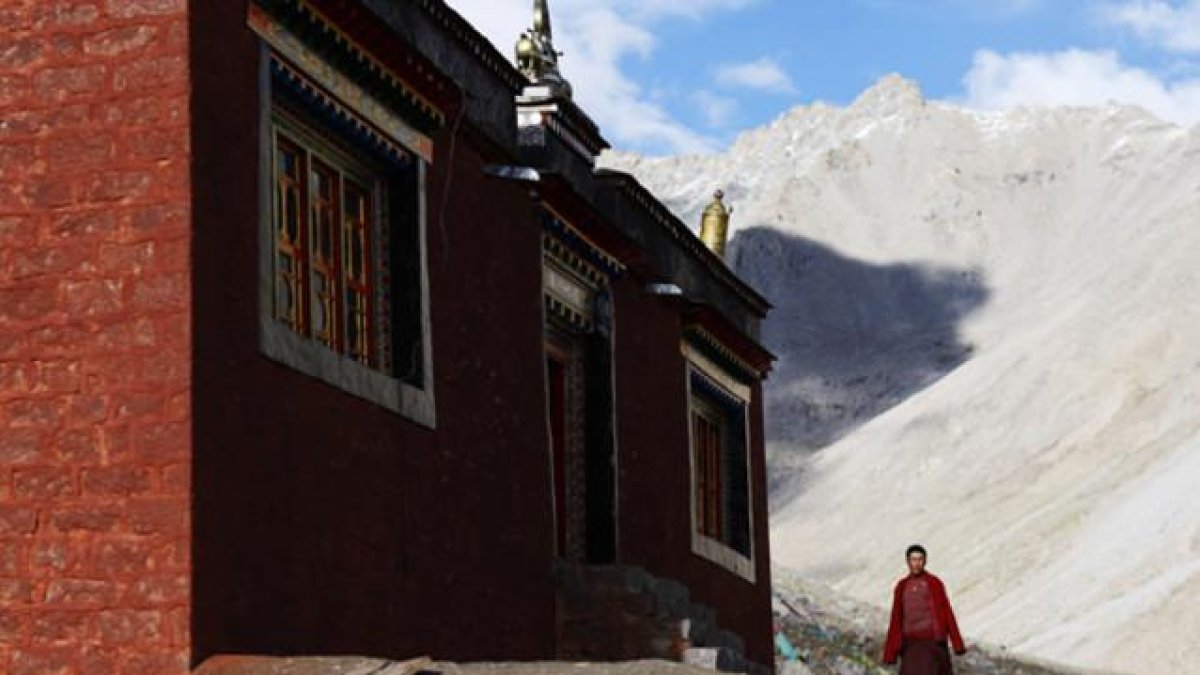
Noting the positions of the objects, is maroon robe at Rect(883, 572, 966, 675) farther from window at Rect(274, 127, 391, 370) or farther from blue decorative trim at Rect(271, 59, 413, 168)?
blue decorative trim at Rect(271, 59, 413, 168)

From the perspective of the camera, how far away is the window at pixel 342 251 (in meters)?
11.3

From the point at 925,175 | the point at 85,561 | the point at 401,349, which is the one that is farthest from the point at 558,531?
the point at 925,175

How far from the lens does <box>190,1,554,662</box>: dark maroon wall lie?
1034 cm

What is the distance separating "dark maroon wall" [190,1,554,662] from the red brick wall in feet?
0.40

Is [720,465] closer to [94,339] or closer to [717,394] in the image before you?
[717,394]

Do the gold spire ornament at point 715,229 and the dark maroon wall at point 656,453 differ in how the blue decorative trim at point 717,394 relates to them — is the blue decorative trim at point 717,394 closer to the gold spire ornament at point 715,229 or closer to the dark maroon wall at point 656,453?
the dark maroon wall at point 656,453

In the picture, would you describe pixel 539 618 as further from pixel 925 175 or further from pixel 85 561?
pixel 925 175

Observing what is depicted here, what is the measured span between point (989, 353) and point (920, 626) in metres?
65.6

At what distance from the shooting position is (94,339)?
1033 centimetres

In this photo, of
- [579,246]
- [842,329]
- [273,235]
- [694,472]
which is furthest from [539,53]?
[842,329]

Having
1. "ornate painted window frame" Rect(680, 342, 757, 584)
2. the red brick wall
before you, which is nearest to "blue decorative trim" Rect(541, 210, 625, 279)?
"ornate painted window frame" Rect(680, 342, 757, 584)

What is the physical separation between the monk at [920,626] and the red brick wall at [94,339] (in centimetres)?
499

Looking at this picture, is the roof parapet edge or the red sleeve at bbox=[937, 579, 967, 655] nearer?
the red sleeve at bbox=[937, 579, 967, 655]

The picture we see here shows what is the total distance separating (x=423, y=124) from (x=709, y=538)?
25.5 feet
